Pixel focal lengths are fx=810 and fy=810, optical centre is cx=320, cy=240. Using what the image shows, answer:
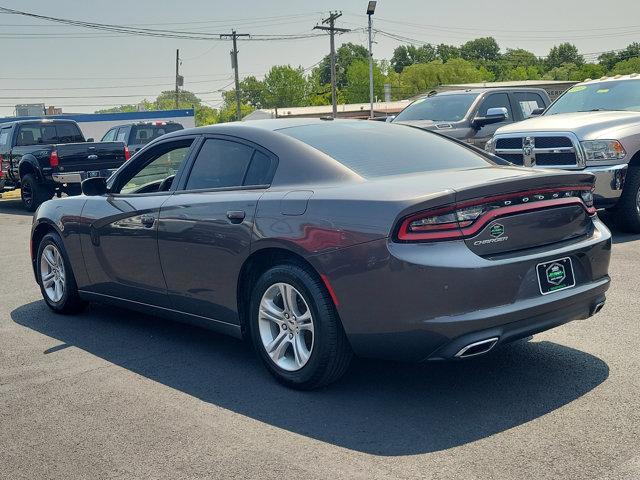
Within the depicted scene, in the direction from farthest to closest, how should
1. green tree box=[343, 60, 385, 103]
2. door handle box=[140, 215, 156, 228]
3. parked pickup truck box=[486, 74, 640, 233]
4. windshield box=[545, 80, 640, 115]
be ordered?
green tree box=[343, 60, 385, 103]
windshield box=[545, 80, 640, 115]
parked pickup truck box=[486, 74, 640, 233]
door handle box=[140, 215, 156, 228]

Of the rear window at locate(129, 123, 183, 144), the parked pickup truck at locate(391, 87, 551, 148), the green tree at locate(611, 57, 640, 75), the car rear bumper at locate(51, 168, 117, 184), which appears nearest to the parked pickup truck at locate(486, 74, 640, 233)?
the parked pickup truck at locate(391, 87, 551, 148)

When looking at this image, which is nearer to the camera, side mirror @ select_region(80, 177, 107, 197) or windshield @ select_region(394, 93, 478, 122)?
side mirror @ select_region(80, 177, 107, 197)

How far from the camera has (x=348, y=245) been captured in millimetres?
4254

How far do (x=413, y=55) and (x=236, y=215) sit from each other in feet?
551

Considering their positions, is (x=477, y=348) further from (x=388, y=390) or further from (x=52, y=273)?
(x=52, y=273)

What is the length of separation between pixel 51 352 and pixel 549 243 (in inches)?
143

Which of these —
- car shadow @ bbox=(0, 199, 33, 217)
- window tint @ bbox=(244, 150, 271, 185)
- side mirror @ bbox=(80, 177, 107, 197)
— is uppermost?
window tint @ bbox=(244, 150, 271, 185)

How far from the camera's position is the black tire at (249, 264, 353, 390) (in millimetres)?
4410

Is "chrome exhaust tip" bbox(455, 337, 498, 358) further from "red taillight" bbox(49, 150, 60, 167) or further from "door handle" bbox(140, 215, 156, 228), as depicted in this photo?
"red taillight" bbox(49, 150, 60, 167)

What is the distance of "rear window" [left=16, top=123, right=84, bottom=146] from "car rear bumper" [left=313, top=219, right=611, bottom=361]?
646 inches

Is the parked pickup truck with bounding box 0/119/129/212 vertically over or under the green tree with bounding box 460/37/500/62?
under

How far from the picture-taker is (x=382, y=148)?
16.8ft

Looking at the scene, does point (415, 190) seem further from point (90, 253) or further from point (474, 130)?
point (474, 130)

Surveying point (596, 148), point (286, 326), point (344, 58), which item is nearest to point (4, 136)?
point (596, 148)
